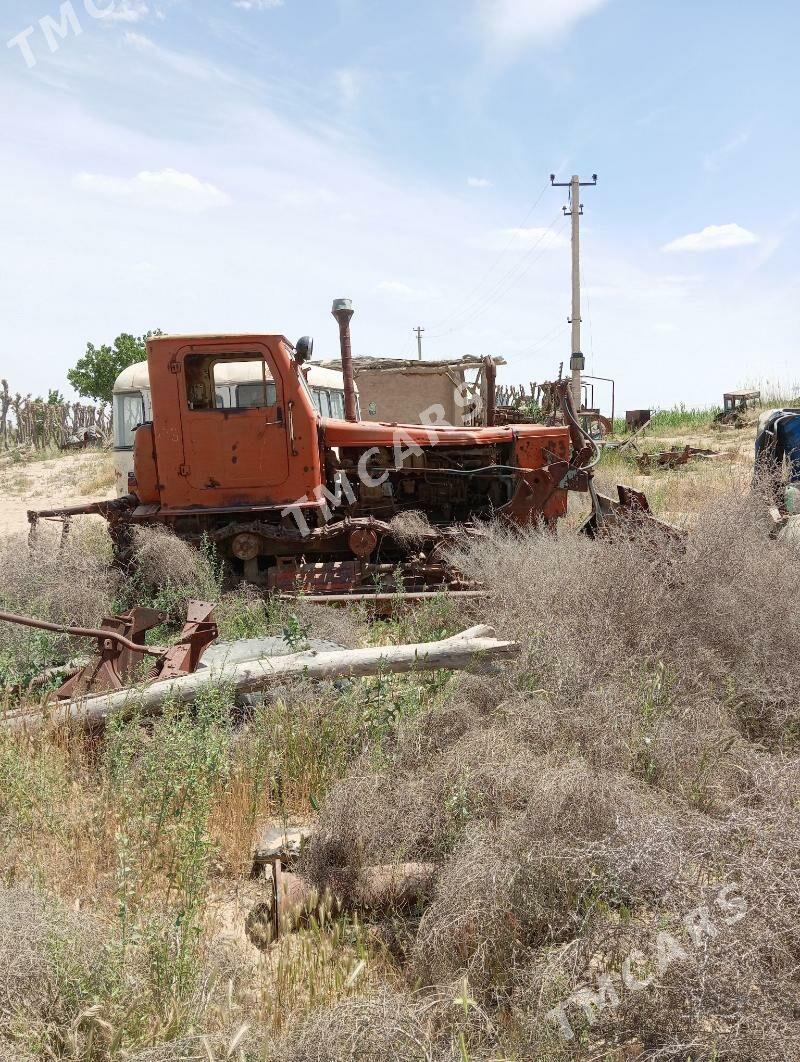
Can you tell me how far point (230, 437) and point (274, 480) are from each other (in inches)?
19.5

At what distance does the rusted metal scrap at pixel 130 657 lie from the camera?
12.0 ft

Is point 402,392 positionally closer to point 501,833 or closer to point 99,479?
point 99,479

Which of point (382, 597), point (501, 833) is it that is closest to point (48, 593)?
point (382, 597)

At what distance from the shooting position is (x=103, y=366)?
1203 inches

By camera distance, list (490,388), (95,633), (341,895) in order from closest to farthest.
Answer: (341,895) → (95,633) → (490,388)

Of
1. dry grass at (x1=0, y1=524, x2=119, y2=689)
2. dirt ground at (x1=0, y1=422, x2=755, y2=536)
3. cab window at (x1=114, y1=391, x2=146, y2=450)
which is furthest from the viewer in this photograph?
cab window at (x1=114, y1=391, x2=146, y2=450)

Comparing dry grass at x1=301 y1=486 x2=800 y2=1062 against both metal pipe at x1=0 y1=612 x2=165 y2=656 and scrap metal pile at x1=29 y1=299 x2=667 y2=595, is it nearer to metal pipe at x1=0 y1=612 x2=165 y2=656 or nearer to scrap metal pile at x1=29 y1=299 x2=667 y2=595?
metal pipe at x1=0 y1=612 x2=165 y2=656

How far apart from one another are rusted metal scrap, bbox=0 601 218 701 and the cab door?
7.14ft

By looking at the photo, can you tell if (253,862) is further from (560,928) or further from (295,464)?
(295,464)

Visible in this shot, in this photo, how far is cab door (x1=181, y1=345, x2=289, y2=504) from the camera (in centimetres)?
605

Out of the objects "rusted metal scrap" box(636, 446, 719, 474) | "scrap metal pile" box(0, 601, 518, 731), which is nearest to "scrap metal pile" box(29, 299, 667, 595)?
"scrap metal pile" box(0, 601, 518, 731)

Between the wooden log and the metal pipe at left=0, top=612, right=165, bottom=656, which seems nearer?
the metal pipe at left=0, top=612, right=165, bottom=656

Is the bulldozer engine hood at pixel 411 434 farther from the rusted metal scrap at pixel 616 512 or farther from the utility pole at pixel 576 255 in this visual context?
the utility pole at pixel 576 255

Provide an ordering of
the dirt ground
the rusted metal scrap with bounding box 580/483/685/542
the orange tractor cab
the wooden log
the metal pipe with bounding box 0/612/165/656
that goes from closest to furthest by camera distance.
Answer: the metal pipe with bounding box 0/612/165/656, the wooden log, the orange tractor cab, the rusted metal scrap with bounding box 580/483/685/542, the dirt ground
